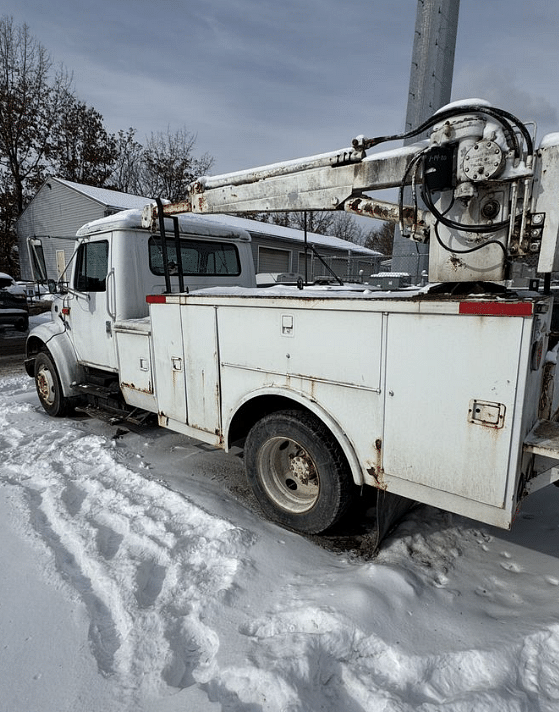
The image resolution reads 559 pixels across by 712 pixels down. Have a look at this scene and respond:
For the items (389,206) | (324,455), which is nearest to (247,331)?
(324,455)

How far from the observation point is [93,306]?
16.6ft

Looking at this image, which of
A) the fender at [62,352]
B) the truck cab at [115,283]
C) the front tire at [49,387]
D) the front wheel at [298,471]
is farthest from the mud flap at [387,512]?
the front tire at [49,387]

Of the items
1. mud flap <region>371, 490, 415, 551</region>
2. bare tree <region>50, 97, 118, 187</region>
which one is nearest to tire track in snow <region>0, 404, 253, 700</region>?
mud flap <region>371, 490, 415, 551</region>

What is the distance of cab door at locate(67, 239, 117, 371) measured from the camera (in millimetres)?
4852

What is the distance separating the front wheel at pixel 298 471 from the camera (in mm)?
2916

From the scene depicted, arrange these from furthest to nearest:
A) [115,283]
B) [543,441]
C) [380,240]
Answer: [380,240], [115,283], [543,441]

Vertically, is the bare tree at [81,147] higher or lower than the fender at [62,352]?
higher

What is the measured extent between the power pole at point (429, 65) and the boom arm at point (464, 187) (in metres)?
4.27

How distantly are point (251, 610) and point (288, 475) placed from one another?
1.11 meters

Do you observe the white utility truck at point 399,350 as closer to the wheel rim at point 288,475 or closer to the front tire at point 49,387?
the wheel rim at point 288,475

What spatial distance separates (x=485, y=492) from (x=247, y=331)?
1.83 meters

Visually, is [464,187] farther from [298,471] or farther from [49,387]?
[49,387]

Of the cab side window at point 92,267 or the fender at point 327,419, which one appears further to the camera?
the cab side window at point 92,267

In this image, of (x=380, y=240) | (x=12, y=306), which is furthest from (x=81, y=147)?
(x=380, y=240)
